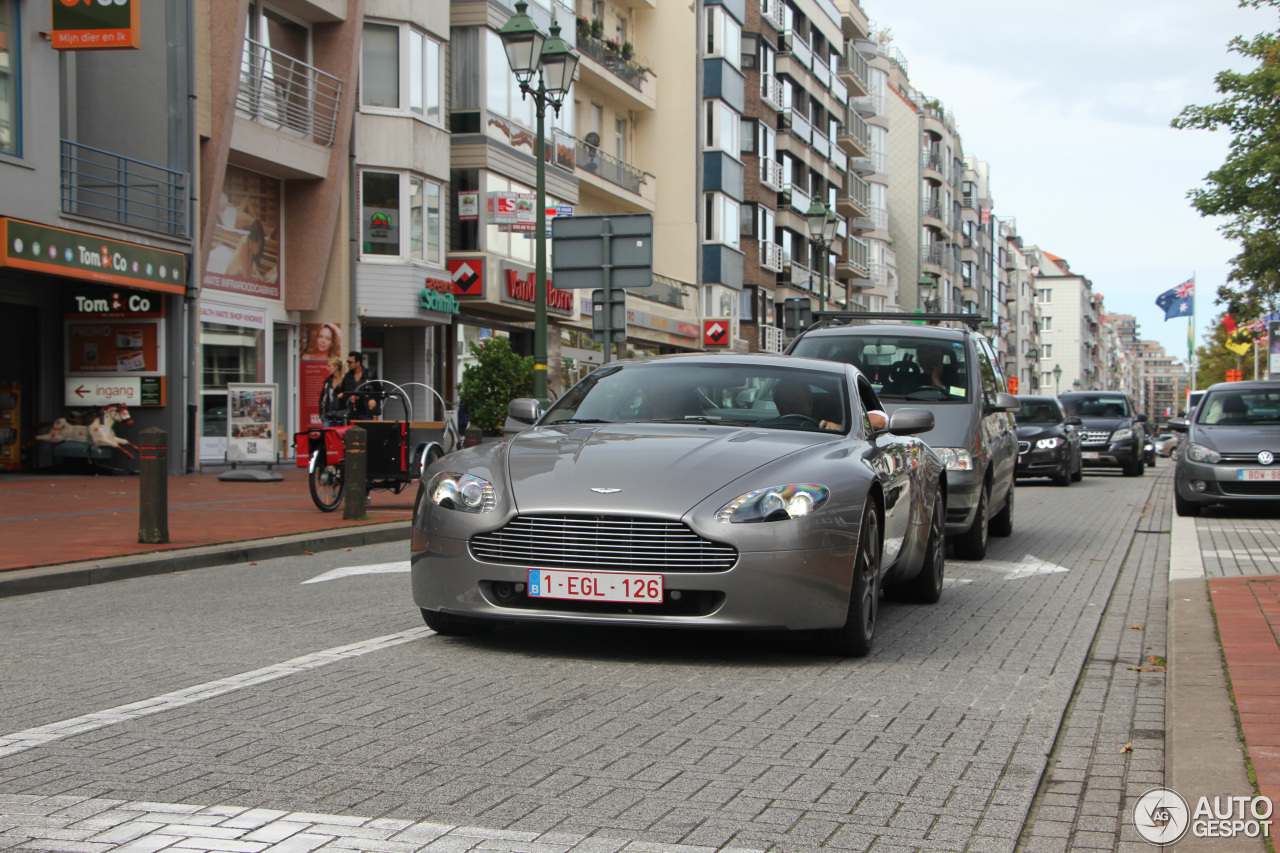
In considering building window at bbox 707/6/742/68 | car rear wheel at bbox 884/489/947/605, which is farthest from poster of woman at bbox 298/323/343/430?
building window at bbox 707/6/742/68

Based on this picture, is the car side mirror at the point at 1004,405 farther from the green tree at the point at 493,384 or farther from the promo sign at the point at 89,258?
the promo sign at the point at 89,258

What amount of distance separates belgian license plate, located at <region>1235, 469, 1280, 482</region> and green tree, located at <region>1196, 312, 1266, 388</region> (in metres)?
70.5

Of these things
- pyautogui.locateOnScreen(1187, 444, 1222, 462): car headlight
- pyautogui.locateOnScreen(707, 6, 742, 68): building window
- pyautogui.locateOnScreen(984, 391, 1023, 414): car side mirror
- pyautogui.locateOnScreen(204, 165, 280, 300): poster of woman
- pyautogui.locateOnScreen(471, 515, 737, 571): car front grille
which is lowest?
pyautogui.locateOnScreen(471, 515, 737, 571): car front grille

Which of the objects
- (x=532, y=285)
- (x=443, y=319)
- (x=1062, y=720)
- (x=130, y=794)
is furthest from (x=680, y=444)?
(x=532, y=285)

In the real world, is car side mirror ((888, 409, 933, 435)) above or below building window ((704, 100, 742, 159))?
below

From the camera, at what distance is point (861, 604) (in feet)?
20.8

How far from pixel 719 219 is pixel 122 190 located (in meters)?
31.4

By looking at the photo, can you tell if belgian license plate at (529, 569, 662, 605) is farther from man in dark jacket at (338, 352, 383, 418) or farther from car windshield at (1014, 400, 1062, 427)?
car windshield at (1014, 400, 1062, 427)

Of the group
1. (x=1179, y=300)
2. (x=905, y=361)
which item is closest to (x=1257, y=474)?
(x=905, y=361)

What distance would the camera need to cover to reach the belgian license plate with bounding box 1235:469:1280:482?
1579 cm

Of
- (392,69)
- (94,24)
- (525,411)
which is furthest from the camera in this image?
(392,69)

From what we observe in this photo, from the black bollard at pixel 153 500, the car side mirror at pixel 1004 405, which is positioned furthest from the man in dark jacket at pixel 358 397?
the car side mirror at pixel 1004 405

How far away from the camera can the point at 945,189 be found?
3984 inches

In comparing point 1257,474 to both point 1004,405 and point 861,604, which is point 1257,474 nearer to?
point 1004,405
